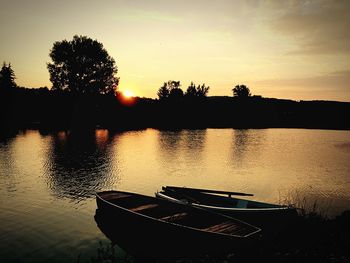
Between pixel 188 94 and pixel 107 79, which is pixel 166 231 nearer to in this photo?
pixel 107 79

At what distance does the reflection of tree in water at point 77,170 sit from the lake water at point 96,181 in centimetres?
8

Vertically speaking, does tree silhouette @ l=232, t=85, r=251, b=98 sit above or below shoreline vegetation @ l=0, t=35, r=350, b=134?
above

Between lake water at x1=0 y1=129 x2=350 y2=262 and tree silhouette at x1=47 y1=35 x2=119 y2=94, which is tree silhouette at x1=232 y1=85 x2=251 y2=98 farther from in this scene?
lake water at x1=0 y1=129 x2=350 y2=262

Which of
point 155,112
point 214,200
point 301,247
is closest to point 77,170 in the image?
point 214,200

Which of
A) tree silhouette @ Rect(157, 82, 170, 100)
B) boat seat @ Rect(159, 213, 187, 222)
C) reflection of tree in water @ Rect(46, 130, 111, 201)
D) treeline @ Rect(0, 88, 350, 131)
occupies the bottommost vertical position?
reflection of tree in water @ Rect(46, 130, 111, 201)

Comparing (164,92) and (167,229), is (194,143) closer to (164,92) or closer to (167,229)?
(167,229)

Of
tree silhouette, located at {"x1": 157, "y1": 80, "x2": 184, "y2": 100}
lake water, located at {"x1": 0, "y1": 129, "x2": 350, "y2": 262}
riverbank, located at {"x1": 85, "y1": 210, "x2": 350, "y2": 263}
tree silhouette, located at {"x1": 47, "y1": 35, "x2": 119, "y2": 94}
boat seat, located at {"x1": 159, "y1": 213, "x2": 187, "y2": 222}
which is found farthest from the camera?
tree silhouette, located at {"x1": 157, "y1": 80, "x2": 184, "y2": 100}

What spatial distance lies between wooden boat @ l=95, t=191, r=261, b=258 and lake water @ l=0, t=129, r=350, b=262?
3.86 feet

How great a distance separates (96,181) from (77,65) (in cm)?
6452

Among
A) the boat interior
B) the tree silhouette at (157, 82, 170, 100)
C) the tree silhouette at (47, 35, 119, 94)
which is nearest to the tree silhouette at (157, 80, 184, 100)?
the tree silhouette at (157, 82, 170, 100)

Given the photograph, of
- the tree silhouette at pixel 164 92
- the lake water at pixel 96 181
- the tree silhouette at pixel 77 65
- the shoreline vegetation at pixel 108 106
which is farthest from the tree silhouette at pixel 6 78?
the tree silhouette at pixel 164 92

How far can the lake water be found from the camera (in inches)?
576

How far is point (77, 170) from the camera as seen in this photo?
32094 millimetres

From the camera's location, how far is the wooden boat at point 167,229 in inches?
473
